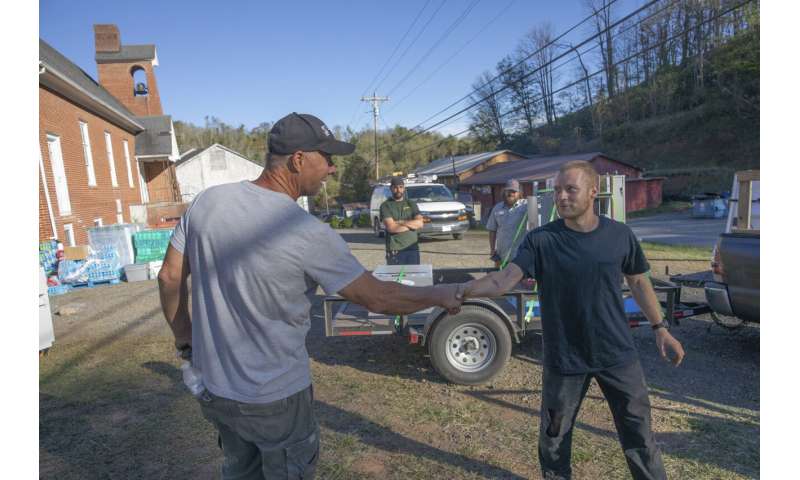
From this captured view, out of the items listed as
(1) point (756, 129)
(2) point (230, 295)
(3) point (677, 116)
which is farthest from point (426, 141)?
(2) point (230, 295)

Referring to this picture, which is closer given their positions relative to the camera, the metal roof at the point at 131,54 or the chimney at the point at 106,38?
the chimney at the point at 106,38

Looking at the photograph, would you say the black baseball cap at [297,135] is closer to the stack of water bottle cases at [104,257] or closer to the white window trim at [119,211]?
the stack of water bottle cases at [104,257]

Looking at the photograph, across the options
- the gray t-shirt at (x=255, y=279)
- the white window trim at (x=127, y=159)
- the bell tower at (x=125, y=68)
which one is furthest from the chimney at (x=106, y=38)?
the gray t-shirt at (x=255, y=279)

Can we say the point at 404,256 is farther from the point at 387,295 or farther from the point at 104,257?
the point at 104,257

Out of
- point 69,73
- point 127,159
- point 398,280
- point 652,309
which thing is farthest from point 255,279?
point 127,159

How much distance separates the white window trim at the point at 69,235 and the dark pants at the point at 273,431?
14.1 m

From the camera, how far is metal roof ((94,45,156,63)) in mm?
26422

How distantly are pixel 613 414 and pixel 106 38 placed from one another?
30878mm

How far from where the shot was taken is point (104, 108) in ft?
57.3

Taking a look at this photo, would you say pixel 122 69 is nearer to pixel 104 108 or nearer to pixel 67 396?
pixel 104 108

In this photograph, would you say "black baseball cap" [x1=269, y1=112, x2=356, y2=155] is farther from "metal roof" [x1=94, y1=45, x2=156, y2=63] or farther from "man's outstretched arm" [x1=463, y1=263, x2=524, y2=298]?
"metal roof" [x1=94, y1=45, x2=156, y2=63]

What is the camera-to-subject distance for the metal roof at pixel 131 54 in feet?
86.7

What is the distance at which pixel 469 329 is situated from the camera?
4633 millimetres

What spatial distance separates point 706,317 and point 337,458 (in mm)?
5424
